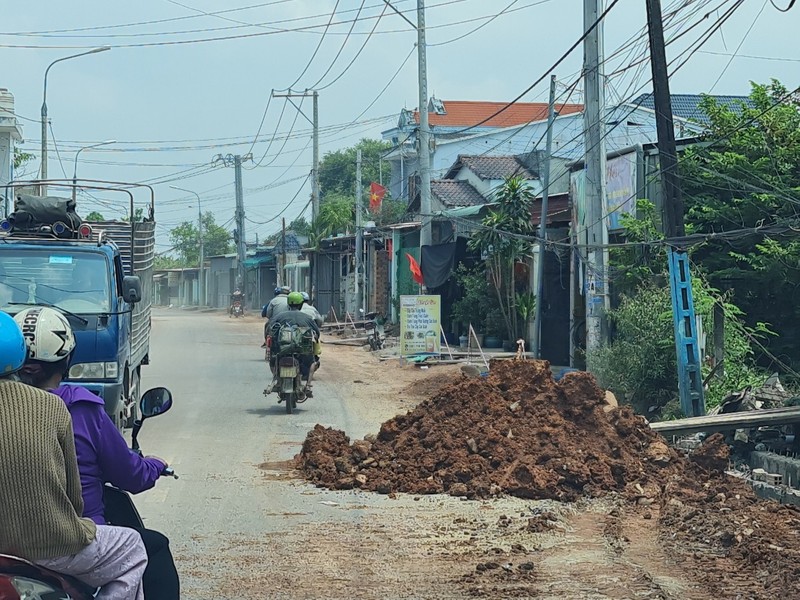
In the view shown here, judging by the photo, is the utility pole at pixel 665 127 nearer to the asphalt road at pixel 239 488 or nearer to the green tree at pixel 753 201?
the green tree at pixel 753 201

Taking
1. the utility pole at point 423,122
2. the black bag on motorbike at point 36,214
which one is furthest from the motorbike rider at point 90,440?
the utility pole at point 423,122

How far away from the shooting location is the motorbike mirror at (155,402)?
4746 millimetres

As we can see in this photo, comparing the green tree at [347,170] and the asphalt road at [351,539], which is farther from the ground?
the green tree at [347,170]

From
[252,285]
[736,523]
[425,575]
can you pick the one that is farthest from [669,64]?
[252,285]

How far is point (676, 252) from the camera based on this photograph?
47.9 ft

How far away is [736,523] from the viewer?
8055mm

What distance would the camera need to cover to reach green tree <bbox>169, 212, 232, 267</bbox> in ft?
339

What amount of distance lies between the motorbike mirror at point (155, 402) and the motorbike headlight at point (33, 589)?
1.47 m

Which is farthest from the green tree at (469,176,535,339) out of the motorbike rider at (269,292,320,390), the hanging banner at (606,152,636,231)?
the motorbike rider at (269,292,320,390)

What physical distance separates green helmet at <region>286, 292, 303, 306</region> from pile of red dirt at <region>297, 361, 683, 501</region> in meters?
4.84

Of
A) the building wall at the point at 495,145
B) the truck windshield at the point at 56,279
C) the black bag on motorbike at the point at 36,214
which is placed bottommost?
the truck windshield at the point at 56,279

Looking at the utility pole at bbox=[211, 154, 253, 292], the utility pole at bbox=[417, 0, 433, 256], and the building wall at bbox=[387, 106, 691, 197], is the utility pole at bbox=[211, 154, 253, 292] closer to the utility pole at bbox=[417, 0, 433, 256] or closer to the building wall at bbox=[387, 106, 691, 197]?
the building wall at bbox=[387, 106, 691, 197]

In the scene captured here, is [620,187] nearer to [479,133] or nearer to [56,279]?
[56,279]

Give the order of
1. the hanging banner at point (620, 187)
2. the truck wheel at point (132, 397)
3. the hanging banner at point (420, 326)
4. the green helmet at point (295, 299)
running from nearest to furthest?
the truck wheel at point (132, 397)
the green helmet at point (295, 299)
the hanging banner at point (620, 187)
the hanging banner at point (420, 326)
